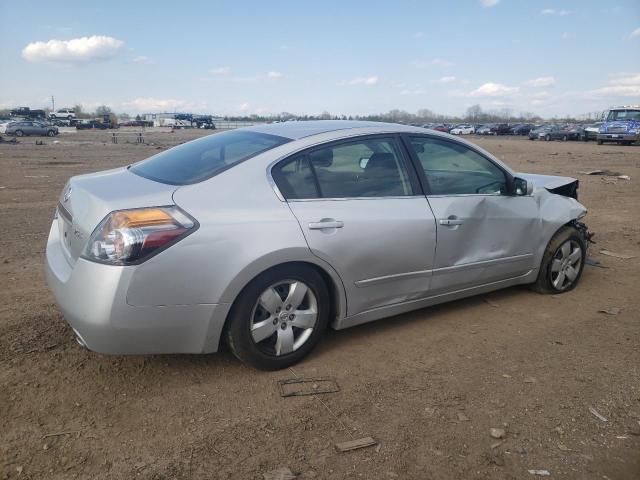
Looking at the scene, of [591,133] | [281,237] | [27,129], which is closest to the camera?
[281,237]

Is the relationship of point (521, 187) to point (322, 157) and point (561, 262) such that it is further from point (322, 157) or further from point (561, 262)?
point (322, 157)

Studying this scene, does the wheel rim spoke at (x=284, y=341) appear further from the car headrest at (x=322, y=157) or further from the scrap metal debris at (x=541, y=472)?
the scrap metal debris at (x=541, y=472)

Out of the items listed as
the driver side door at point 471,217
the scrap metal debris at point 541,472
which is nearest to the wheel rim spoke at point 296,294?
the driver side door at point 471,217

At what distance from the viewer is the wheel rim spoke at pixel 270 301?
313cm

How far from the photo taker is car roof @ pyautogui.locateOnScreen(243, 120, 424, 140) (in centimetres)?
371

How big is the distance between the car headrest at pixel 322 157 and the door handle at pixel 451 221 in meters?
0.96

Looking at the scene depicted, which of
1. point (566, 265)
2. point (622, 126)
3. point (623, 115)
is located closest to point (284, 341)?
point (566, 265)

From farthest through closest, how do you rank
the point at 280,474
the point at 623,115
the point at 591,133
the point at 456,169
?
the point at 591,133 → the point at 623,115 → the point at 456,169 → the point at 280,474

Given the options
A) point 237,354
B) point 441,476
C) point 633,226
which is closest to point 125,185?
point 237,354

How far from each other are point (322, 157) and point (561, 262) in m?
2.69

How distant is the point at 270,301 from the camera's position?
3.16 meters

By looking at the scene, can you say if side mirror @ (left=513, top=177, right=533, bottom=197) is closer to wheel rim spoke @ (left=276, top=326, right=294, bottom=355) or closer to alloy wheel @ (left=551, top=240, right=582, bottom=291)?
alloy wheel @ (left=551, top=240, right=582, bottom=291)

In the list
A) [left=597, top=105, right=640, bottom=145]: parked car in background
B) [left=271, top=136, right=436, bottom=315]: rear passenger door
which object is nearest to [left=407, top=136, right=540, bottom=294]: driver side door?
[left=271, top=136, right=436, bottom=315]: rear passenger door

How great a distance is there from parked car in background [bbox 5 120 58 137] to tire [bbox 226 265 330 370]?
48422 mm
